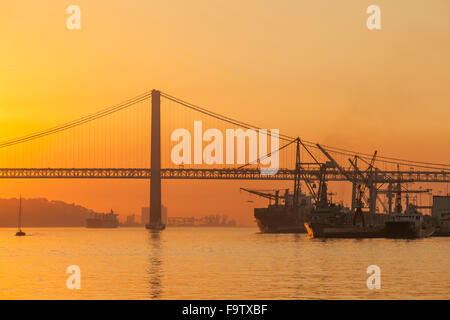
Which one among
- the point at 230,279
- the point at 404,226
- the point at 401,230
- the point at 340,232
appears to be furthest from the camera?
the point at 340,232

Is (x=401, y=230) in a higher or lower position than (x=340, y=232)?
higher

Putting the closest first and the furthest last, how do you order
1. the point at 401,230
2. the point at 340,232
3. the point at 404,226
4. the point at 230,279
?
the point at 230,279, the point at 401,230, the point at 404,226, the point at 340,232

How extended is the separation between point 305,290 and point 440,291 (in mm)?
7741

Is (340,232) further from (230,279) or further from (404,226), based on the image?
(230,279)

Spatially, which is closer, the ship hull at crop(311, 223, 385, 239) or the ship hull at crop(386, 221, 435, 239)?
the ship hull at crop(386, 221, 435, 239)

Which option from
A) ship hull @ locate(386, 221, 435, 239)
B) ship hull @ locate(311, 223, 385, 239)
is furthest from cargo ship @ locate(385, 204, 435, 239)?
ship hull @ locate(311, 223, 385, 239)

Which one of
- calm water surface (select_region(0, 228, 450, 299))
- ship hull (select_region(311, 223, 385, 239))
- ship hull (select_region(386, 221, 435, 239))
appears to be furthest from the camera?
ship hull (select_region(311, 223, 385, 239))

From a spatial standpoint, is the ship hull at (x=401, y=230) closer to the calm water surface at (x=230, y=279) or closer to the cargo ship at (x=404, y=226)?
the cargo ship at (x=404, y=226)

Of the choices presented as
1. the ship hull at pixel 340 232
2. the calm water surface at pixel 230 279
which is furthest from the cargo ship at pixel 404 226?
the calm water surface at pixel 230 279

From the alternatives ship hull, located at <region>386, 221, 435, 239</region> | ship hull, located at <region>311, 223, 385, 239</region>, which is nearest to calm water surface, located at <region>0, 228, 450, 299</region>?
ship hull, located at <region>386, 221, 435, 239</region>

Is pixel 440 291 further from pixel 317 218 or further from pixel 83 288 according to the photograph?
pixel 317 218

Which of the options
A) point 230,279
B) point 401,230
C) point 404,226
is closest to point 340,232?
point 401,230

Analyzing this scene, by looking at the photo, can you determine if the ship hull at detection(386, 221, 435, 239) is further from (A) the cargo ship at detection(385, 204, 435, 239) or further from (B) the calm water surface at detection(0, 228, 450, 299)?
(B) the calm water surface at detection(0, 228, 450, 299)

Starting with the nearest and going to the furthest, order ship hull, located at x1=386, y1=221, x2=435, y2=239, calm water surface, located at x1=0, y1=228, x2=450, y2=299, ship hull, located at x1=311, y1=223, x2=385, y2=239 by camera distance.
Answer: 1. calm water surface, located at x1=0, y1=228, x2=450, y2=299
2. ship hull, located at x1=386, y1=221, x2=435, y2=239
3. ship hull, located at x1=311, y1=223, x2=385, y2=239
